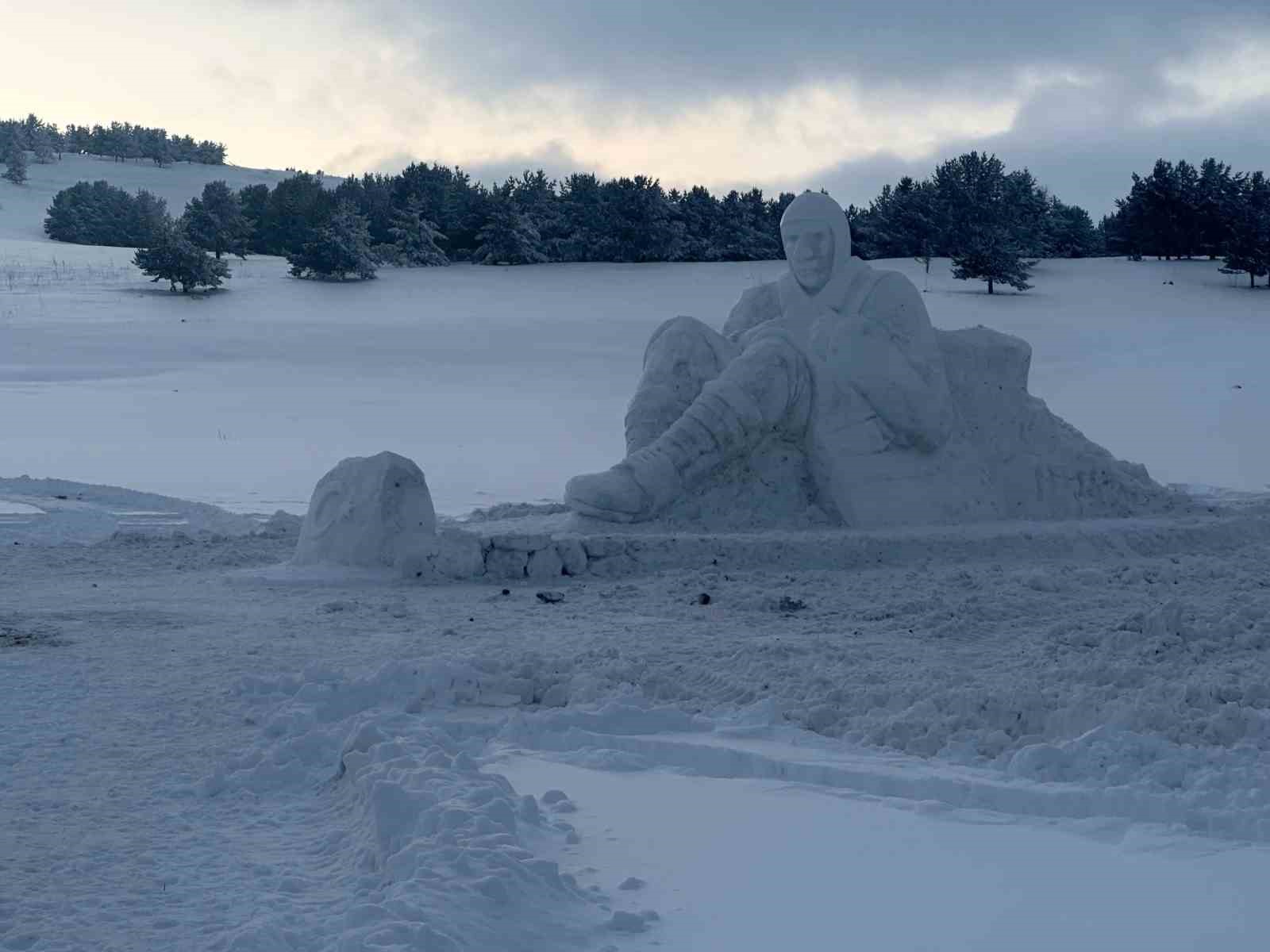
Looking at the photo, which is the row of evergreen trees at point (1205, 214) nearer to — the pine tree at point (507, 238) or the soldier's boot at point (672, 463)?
the pine tree at point (507, 238)

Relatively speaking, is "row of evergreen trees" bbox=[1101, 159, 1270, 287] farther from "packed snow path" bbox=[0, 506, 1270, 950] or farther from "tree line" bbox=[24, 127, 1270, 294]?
Result: "packed snow path" bbox=[0, 506, 1270, 950]

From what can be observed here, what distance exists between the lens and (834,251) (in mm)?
Answer: 8688

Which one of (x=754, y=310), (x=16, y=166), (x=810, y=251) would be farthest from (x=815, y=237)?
(x=16, y=166)

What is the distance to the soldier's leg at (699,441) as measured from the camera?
8117 millimetres

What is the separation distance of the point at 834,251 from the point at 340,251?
2257cm

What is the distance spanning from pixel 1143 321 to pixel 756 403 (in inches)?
784

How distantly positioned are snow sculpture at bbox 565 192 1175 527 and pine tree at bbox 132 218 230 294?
21.5 metres

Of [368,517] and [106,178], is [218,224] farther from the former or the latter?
[368,517]

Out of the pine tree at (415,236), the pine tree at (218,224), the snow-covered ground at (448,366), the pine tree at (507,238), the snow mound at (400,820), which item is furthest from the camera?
the pine tree at (415,236)

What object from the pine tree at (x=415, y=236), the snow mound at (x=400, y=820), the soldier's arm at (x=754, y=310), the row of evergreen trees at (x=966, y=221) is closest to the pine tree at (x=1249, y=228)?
the row of evergreen trees at (x=966, y=221)

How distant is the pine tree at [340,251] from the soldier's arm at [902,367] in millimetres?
22368

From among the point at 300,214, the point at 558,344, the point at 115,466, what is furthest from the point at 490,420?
the point at 300,214

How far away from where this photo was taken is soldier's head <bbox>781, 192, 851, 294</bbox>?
8602 mm

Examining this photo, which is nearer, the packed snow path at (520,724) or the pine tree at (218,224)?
the packed snow path at (520,724)
